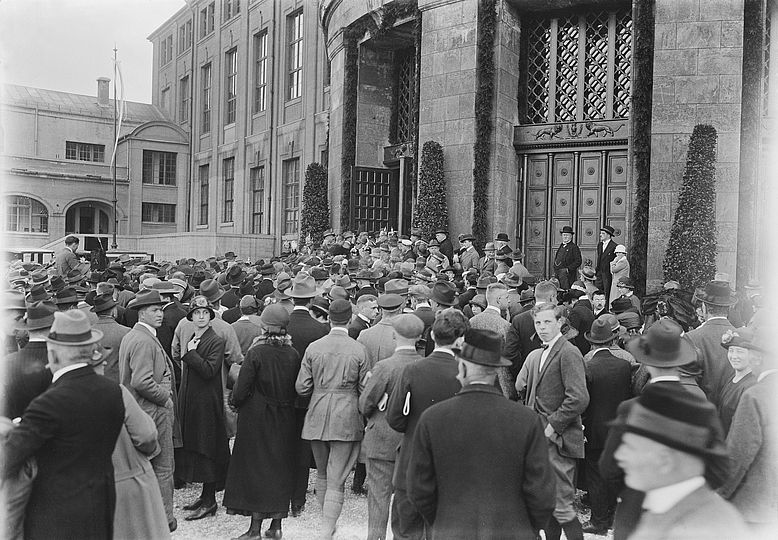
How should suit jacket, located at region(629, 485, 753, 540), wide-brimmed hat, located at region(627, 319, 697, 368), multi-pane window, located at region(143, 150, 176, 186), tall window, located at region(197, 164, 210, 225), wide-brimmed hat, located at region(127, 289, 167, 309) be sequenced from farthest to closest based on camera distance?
multi-pane window, located at region(143, 150, 176, 186)
tall window, located at region(197, 164, 210, 225)
wide-brimmed hat, located at region(127, 289, 167, 309)
wide-brimmed hat, located at region(627, 319, 697, 368)
suit jacket, located at region(629, 485, 753, 540)

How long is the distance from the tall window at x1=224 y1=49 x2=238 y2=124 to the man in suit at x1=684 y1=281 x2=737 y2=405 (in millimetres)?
34447

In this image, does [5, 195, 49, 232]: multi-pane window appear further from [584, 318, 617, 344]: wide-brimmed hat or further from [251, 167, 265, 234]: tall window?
[584, 318, 617, 344]: wide-brimmed hat

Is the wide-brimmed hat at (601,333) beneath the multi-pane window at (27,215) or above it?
beneath

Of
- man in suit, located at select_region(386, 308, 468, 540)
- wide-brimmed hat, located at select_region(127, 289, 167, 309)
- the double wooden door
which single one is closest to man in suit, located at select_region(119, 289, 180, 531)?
wide-brimmed hat, located at select_region(127, 289, 167, 309)

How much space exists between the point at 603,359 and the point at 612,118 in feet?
35.9

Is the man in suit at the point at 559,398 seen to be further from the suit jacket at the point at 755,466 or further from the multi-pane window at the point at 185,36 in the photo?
the multi-pane window at the point at 185,36

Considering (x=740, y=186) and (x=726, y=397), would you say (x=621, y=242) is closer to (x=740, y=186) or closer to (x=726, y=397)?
(x=740, y=186)

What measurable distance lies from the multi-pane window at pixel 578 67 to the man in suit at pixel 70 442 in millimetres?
14157

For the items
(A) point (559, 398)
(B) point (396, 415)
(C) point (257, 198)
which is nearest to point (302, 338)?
(B) point (396, 415)

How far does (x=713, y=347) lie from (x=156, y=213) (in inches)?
1670

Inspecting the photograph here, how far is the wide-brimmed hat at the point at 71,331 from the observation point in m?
3.94

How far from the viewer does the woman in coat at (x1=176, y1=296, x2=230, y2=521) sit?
6.53 m

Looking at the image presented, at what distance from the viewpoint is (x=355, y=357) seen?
6.00 metres

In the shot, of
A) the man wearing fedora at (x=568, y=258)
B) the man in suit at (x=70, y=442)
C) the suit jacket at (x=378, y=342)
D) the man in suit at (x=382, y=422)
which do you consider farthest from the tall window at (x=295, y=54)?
A: the man in suit at (x=70, y=442)
